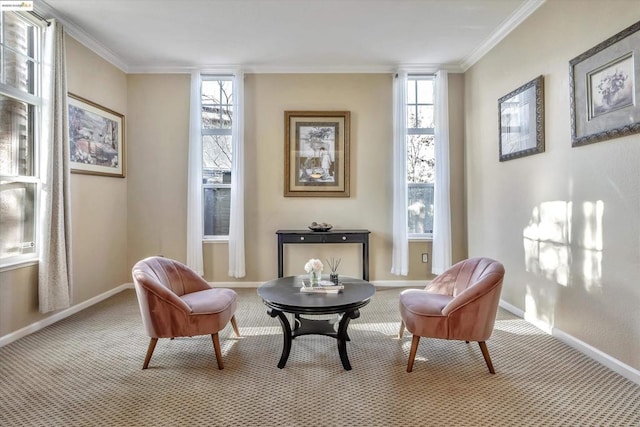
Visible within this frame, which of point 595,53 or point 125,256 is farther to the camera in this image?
point 125,256

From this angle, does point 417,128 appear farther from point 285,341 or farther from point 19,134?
point 19,134

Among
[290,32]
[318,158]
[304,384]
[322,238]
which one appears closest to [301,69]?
[290,32]

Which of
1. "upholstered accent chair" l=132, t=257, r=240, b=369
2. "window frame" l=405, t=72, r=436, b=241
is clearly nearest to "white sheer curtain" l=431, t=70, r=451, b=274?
"window frame" l=405, t=72, r=436, b=241

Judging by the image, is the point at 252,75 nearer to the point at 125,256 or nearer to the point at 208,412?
the point at 125,256

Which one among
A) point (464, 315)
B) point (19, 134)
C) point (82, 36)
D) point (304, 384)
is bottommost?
point (304, 384)

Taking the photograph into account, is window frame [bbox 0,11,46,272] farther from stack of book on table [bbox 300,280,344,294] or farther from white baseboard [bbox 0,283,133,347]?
stack of book on table [bbox 300,280,344,294]

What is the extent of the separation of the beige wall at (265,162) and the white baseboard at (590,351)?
1.57 metres

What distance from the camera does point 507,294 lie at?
361cm

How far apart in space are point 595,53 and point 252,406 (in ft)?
10.9

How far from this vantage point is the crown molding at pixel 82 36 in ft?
10.0

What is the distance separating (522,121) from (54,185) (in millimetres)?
4533

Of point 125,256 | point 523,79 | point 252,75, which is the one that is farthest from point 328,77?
point 125,256

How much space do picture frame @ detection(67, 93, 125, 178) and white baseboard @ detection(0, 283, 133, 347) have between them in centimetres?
146

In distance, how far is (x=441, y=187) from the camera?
4.37m
